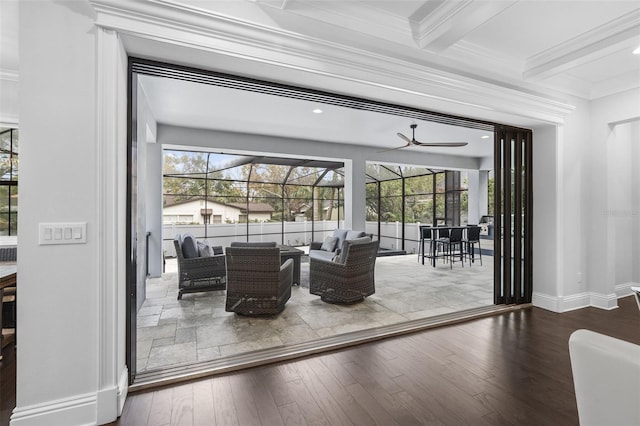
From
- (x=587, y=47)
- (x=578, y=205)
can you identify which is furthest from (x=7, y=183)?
(x=578, y=205)

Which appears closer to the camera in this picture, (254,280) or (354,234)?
(254,280)

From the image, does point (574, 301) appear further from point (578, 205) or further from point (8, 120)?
point (8, 120)

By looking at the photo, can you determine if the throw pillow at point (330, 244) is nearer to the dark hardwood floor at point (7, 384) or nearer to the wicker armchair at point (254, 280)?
the wicker armchair at point (254, 280)

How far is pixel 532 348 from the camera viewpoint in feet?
9.05

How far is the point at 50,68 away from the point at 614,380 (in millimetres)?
2853

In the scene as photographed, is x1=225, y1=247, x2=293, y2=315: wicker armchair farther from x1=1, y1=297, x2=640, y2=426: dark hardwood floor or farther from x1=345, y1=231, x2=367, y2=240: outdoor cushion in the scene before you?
x1=345, y1=231, x2=367, y2=240: outdoor cushion

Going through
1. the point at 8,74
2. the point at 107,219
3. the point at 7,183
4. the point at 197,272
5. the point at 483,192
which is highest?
the point at 8,74

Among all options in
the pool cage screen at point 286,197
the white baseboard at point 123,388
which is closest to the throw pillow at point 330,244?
the pool cage screen at point 286,197

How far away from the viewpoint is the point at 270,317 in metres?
3.60

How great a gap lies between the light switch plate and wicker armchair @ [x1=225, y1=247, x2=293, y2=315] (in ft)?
5.78

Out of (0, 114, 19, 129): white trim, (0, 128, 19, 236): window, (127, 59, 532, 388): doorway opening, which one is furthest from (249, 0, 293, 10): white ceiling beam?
(0, 128, 19, 236): window

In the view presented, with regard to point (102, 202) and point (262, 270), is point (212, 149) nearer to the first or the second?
point (262, 270)

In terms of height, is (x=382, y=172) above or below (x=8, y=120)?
above

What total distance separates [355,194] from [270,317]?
14.6ft
